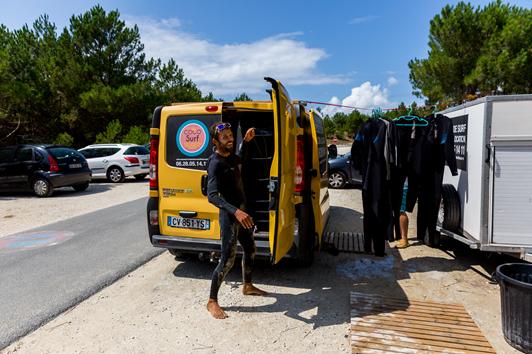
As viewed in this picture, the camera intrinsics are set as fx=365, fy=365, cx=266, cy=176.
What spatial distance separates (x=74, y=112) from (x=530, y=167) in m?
25.2

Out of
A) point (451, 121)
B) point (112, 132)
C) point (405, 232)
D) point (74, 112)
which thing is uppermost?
point (74, 112)

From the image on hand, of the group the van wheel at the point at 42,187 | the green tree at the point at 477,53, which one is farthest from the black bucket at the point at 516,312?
the green tree at the point at 477,53

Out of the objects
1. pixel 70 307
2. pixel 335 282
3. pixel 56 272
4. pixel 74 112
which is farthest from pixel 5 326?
pixel 74 112

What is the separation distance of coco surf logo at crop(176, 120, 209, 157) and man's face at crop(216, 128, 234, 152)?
0.88m

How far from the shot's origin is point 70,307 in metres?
3.77

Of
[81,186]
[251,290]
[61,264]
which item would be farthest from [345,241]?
[81,186]

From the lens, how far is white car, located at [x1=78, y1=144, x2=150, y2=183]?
15.2 meters

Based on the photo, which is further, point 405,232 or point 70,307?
point 405,232

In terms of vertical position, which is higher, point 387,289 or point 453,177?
point 453,177

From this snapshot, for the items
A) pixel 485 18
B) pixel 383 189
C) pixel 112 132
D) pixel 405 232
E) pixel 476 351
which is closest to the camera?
pixel 476 351

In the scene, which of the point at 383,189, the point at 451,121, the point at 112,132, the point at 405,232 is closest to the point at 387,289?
the point at 383,189

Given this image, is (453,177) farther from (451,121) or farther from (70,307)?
(70,307)

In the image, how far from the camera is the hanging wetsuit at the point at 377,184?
4.66m

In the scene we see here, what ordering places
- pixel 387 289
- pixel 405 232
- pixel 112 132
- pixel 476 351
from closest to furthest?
pixel 476 351, pixel 387 289, pixel 405 232, pixel 112 132
